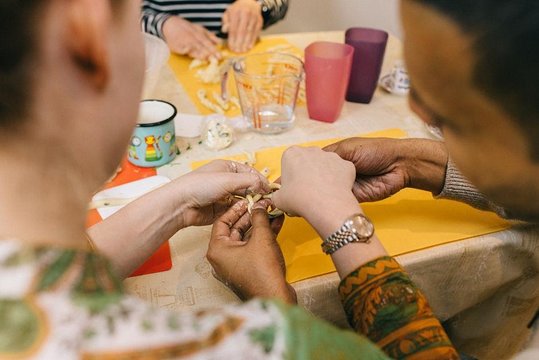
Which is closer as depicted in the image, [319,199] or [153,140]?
[319,199]

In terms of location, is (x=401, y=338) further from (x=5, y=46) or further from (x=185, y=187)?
(x=5, y=46)

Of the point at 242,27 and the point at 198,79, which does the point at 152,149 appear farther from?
the point at 242,27

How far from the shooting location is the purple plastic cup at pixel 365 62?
3.91ft

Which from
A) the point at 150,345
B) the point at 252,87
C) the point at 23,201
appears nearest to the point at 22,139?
the point at 23,201

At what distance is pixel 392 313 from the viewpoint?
A: 0.65 m

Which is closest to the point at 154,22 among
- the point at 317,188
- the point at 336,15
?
the point at 317,188

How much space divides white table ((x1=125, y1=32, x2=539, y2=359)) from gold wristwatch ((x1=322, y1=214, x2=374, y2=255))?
0.06 metres

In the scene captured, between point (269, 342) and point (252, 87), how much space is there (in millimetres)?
844

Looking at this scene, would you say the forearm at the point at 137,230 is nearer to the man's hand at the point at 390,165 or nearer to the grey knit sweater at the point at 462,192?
the man's hand at the point at 390,165

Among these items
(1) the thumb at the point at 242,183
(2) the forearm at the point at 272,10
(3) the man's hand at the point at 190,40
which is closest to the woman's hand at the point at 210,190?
(1) the thumb at the point at 242,183

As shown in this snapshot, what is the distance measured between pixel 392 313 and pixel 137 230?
1.31 feet

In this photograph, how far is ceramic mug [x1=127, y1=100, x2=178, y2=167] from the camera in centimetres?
95

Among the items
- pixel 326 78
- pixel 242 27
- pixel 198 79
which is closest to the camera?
pixel 326 78

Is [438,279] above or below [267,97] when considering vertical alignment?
below
